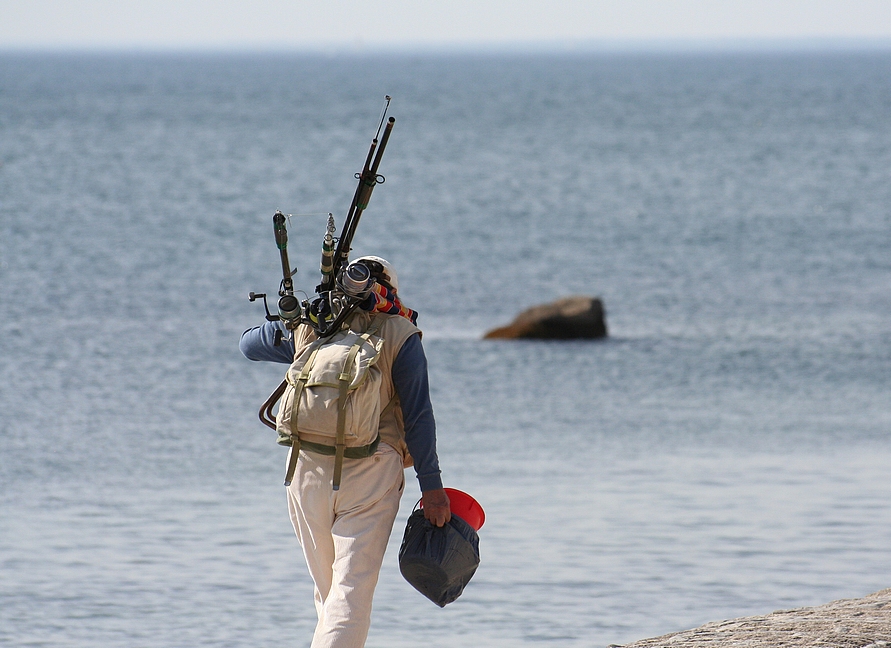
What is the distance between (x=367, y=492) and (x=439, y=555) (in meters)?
→ 0.29

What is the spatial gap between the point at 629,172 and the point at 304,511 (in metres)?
36.0

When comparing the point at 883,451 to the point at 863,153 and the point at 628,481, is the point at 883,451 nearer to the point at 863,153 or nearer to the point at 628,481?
the point at 628,481

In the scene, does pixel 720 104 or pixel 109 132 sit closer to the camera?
pixel 109 132

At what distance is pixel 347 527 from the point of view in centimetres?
413

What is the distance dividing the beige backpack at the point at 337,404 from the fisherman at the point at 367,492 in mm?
48

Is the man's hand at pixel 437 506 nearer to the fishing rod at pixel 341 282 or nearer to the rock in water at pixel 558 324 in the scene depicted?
the fishing rod at pixel 341 282

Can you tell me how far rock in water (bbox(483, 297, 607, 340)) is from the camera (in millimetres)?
14594

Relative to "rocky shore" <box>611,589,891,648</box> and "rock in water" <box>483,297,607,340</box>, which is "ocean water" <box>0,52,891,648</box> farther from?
"rocky shore" <box>611,589,891,648</box>

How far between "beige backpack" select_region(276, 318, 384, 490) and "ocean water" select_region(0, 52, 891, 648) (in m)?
2.15

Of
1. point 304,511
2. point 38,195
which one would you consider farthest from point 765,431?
point 38,195

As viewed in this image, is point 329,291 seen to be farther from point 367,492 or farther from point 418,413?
point 367,492

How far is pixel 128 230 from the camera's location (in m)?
25.8

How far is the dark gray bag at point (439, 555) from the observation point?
422cm

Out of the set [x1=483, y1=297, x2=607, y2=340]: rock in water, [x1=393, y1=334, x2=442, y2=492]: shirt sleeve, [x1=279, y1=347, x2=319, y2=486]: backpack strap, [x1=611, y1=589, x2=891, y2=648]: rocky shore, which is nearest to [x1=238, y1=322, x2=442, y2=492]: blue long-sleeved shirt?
[x1=393, y1=334, x2=442, y2=492]: shirt sleeve
